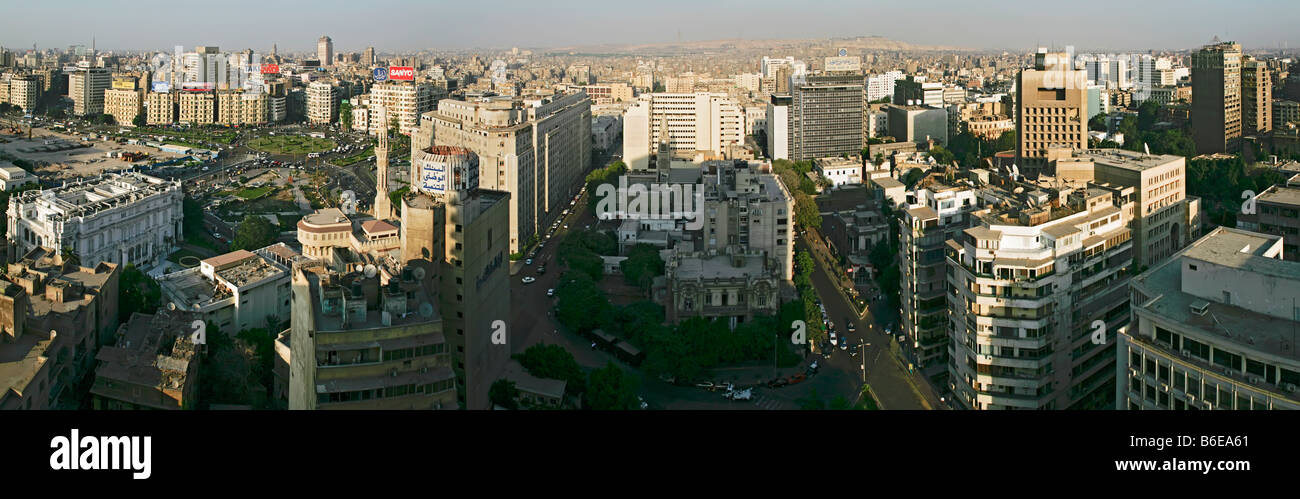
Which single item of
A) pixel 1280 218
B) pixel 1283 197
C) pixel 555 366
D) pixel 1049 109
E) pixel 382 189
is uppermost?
pixel 1049 109

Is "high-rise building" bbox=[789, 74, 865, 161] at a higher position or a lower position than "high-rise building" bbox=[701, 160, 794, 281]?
higher

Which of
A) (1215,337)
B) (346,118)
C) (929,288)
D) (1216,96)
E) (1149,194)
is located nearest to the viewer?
(1215,337)

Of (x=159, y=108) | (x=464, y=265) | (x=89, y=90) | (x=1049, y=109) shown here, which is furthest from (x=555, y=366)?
(x=89, y=90)

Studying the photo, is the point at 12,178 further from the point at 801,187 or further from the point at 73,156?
the point at 801,187

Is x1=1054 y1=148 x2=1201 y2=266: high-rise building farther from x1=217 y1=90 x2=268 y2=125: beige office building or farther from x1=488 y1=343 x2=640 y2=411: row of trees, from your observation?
x1=217 y1=90 x2=268 y2=125: beige office building

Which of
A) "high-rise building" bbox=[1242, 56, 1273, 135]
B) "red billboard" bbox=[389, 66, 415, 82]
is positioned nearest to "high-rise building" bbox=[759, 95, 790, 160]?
"high-rise building" bbox=[1242, 56, 1273, 135]
